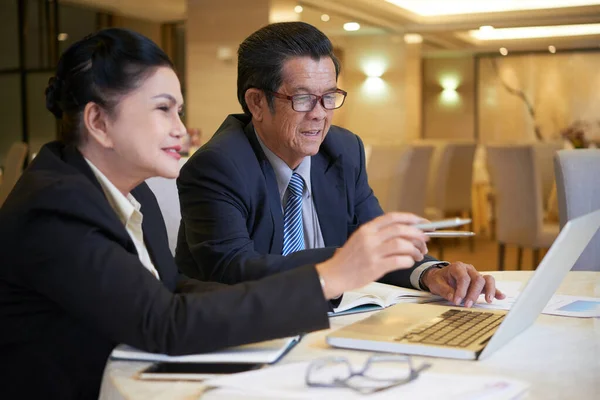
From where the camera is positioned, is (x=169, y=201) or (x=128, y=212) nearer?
→ (x=128, y=212)

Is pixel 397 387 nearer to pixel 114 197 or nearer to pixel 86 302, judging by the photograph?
pixel 86 302

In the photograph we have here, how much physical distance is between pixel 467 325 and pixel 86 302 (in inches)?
22.9

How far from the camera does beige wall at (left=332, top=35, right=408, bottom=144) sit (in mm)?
11812

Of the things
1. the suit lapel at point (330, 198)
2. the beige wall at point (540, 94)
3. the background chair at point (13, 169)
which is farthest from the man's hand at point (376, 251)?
the beige wall at point (540, 94)

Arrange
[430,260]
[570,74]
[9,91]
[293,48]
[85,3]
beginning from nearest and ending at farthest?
[430,260]
[293,48]
[85,3]
[9,91]
[570,74]

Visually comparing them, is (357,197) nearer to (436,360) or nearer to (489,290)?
(489,290)

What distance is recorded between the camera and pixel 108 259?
1140 mm

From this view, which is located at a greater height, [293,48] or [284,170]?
[293,48]

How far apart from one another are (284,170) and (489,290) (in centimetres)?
69

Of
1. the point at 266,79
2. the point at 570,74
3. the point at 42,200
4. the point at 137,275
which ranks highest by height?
the point at 570,74

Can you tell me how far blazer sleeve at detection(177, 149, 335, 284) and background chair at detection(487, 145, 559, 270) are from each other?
3.48m

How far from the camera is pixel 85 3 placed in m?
9.76

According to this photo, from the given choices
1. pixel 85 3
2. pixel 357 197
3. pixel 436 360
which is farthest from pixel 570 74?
pixel 436 360

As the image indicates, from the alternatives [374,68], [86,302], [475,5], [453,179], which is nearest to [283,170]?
[86,302]
